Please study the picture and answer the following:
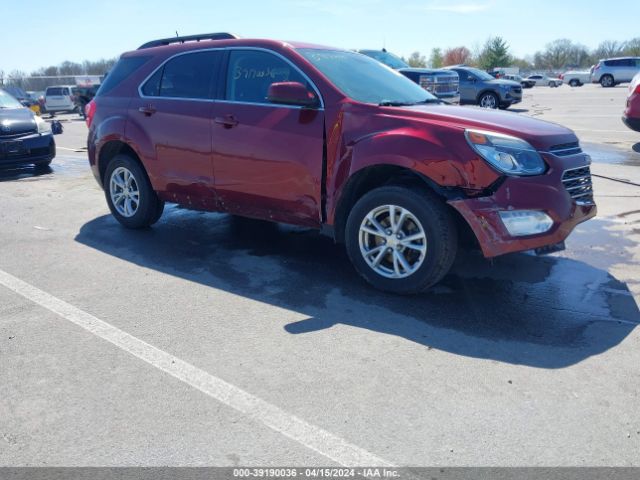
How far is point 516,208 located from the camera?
13.5 feet

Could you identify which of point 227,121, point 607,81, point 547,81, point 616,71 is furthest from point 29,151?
point 547,81

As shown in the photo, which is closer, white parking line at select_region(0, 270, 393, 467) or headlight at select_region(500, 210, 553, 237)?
white parking line at select_region(0, 270, 393, 467)

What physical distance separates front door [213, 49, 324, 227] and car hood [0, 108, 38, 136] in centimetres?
661

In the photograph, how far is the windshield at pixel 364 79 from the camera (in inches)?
198

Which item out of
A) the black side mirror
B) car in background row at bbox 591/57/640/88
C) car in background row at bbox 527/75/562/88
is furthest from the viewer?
car in background row at bbox 527/75/562/88

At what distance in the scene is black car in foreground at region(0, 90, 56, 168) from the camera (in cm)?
1039

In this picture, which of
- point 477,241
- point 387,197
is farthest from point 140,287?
point 477,241

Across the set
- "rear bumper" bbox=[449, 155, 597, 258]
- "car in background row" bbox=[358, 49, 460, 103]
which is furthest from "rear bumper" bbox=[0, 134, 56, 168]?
"car in background row" bbox=[358, 49, 460, 103]

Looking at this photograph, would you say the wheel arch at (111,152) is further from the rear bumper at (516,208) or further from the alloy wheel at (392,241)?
the rear bumper at (516,208)

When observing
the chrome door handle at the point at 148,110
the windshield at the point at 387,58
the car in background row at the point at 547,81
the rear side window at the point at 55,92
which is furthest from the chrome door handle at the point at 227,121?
the car in background row at the point at 547,81

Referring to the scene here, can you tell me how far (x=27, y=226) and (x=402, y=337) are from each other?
508 cm

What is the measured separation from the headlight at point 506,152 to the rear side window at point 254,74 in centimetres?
164

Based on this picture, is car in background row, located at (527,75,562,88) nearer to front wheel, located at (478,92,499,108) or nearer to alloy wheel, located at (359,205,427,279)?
front wheel, located at (478,92,499,108)

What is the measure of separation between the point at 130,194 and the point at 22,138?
17.0 ft
